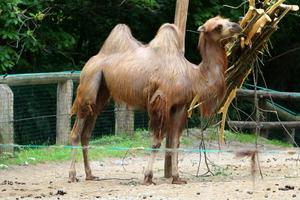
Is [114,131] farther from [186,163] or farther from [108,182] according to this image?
[108,182]

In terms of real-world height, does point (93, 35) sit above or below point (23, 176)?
above

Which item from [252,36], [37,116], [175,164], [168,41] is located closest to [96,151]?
[37,116]

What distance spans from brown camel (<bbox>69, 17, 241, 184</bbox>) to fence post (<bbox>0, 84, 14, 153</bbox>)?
1962mm

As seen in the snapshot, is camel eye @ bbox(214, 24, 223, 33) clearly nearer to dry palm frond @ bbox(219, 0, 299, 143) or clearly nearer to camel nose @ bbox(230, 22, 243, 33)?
camel nose @ bbox(230, 22, 243, 33)

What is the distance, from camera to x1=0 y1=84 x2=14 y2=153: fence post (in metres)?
11.8

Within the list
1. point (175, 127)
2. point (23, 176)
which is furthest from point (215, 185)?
point (23, 176)

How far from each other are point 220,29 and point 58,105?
4.40m

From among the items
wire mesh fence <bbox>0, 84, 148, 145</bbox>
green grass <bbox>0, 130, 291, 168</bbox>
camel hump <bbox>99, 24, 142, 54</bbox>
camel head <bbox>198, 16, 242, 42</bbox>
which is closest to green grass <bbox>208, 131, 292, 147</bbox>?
green grass <bbox>0, 130, 291, 168</bbox>

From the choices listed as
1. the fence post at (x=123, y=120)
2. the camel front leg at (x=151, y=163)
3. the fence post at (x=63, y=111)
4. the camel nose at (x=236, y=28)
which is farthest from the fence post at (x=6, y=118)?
the camel nose at (x=236, y=28)

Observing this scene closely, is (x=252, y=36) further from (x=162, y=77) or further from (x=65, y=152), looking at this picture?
(x=65, y=152)

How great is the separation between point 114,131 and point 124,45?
15.3 ft

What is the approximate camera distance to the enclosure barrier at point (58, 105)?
11.9m

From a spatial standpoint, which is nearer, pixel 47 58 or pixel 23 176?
pixel 23 176

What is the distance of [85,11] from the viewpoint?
16328 mm
